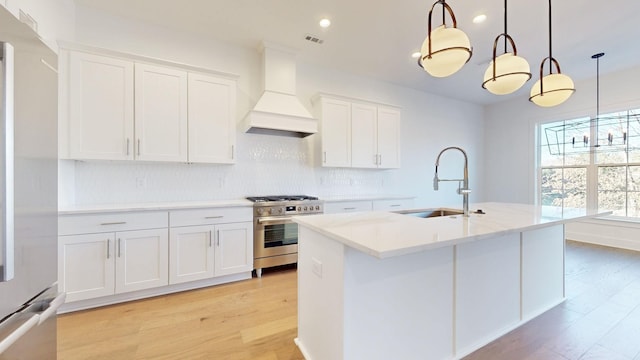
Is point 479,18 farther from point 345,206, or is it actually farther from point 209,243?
point 209,243

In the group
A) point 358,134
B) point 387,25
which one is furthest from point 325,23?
point 358,134

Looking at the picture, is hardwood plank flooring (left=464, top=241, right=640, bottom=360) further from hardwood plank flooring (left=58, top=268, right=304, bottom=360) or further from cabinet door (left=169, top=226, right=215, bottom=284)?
cabinet door (left=169, top=226, right=215, bottom=284)

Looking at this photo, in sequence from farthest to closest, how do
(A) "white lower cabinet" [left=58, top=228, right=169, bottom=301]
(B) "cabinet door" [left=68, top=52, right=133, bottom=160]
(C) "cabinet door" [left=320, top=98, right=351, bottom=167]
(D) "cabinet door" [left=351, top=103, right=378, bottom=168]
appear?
(D) "cabinet door" [left=351, top=103, right=378, bottom=168] < (C) "cabinet door" [left=320, top=98, right=351, bottom=167] < (B) "cabinet door" [left=68, top=52, right=133, bottom=160] < (A) "white lower cabinet" [left=58, top=228, right=169, bottom=301]

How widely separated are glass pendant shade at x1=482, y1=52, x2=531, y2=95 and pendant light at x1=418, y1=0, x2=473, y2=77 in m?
0.44

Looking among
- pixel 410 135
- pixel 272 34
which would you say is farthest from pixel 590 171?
pixel 272 34

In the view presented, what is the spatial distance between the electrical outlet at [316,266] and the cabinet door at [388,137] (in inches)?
116

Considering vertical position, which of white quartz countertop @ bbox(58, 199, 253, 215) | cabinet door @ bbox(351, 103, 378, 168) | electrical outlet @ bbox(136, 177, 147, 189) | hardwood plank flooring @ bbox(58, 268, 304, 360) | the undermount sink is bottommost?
hardwood plank flooring @ bbox(58, 268, 304, 360)

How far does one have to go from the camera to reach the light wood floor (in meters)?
1.75

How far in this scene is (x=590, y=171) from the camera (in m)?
4.66

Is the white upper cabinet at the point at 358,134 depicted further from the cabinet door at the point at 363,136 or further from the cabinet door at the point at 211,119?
the cabinet door at the point at 211,119

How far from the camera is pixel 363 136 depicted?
4.11 m

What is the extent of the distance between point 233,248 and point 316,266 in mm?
1669

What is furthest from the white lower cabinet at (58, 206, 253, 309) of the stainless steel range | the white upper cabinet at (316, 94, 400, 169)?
the white upper cabinet at (316, 94, 400, 169)

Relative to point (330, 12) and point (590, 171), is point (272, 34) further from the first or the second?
point (590, 171)
